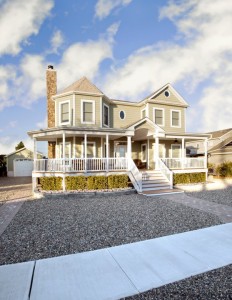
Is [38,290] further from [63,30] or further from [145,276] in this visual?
[63,30]

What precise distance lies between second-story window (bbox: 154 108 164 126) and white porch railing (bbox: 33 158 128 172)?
701 cm

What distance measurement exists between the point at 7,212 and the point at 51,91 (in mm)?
12250

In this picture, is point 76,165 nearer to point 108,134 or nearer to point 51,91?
point 108,134

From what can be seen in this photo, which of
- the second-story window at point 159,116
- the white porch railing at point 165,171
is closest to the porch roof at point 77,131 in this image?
the white porch railing at point 165,171

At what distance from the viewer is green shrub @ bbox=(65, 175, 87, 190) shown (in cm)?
1251

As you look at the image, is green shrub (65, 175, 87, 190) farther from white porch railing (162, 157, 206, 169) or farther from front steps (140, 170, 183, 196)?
white porch railing (162, 157, 206, 169)

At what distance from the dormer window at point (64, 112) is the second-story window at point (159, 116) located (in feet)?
27.0

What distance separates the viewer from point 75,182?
12555 millimetres

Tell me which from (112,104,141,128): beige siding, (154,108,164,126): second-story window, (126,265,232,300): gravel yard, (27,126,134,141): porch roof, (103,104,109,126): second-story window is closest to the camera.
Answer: (126,265,232,300): gravel yard

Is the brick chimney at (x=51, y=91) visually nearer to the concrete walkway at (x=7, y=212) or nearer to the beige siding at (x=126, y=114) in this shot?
the beige siding at (x=126, y=114)

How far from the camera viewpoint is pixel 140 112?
63.2 ft

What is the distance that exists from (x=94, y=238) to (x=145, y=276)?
2156 mm

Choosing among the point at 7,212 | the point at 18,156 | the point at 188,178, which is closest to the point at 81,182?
the point at 7,212

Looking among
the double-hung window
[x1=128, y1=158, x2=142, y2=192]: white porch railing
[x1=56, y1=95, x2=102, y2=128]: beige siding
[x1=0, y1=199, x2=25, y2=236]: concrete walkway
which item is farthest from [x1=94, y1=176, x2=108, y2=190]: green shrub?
the double-hung window
